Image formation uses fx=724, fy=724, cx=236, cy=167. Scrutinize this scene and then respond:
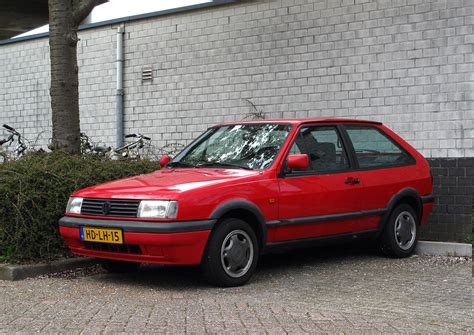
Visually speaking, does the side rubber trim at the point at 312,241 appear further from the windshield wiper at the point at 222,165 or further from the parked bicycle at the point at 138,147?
the parked bicycle at the point at 138,147

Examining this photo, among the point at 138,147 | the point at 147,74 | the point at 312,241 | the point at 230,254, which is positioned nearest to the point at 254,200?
the point at 230,254

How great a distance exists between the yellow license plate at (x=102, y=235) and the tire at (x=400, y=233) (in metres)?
3.22

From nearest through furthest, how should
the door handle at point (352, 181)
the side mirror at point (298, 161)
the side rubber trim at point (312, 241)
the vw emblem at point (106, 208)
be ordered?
the vw emblem at point (106, 208), the side mirror at point (298, 161), the side rubber trim at point (312, 241), the door handle at point (352, 181)

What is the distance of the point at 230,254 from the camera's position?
6.62 metres

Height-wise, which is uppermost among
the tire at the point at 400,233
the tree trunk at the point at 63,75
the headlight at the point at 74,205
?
the tree trunk at the point at 63,75

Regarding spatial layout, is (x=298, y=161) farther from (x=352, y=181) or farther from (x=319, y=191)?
(x=352, y=181)

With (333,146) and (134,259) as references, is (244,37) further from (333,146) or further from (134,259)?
(134,259)

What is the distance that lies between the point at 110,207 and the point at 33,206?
1109 mm

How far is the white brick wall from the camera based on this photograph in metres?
9.44

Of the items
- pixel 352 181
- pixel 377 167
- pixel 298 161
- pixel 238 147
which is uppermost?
pixel 238 147

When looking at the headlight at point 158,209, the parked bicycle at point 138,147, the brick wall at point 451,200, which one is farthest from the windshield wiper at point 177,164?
the brick wall at point 451,200

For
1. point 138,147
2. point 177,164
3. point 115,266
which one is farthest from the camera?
point 138,147

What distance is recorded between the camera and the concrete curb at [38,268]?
714cm

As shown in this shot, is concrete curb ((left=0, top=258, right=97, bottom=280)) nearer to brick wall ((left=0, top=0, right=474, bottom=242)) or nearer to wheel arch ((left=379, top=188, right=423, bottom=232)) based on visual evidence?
wheel arch ((left=379, top=188, right=423, bottom=232))
